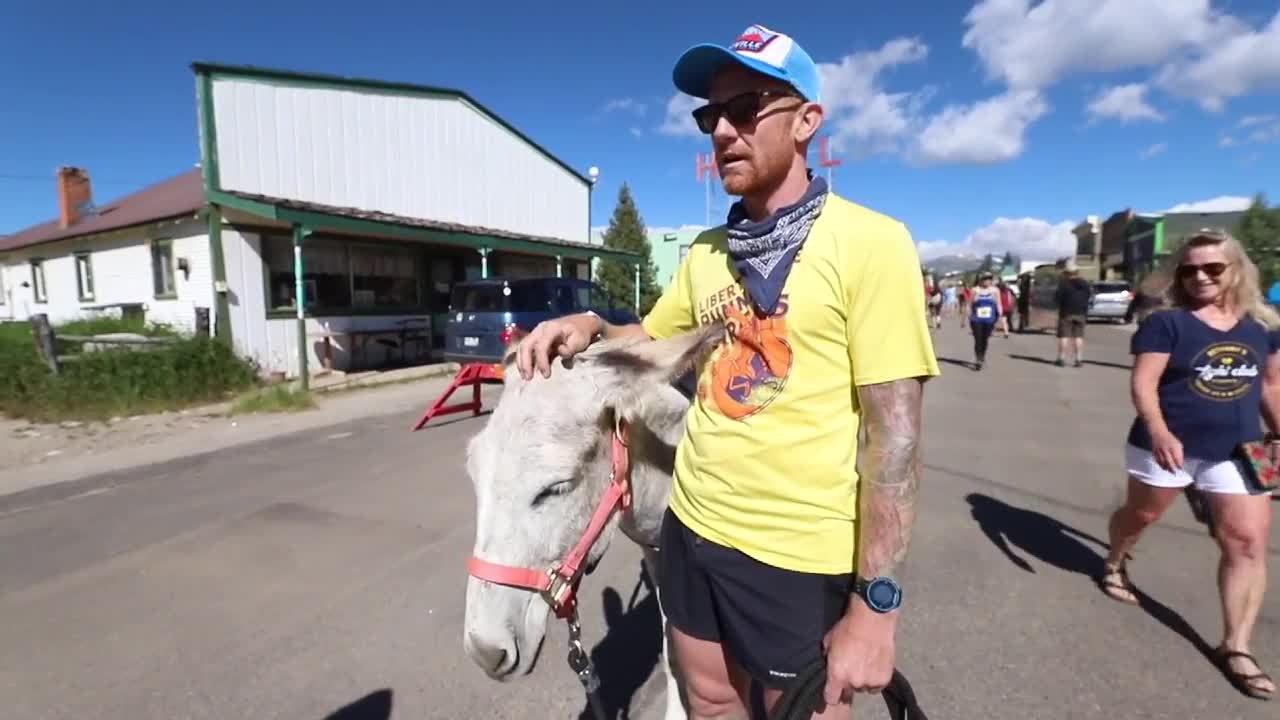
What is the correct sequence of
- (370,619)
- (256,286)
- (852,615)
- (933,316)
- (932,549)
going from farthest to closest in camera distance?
(933,316) → (256,286) → (932,549) → (370,619) → (852,615)

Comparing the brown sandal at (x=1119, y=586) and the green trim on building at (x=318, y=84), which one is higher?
the green trim on building at (x=318, y=84)

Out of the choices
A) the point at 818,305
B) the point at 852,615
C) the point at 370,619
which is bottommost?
the point at 370,619

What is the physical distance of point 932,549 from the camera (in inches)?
174

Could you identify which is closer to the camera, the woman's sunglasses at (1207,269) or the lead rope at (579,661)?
the lead rope at (579,661)

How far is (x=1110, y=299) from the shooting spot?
1042 inches

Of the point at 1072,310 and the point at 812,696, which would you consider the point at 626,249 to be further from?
the point at 812,696

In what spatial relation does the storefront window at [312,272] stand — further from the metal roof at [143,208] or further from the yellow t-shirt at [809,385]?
the yellow t-shirt at [809,385]

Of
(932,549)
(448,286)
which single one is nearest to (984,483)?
(932,549)

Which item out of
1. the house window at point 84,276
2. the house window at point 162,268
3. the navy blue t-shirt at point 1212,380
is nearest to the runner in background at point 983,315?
the navy blue t-shirt at point 1212,380

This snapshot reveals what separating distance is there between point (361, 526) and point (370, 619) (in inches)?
Answer: 62.3

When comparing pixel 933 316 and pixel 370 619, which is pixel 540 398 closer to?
pixel 370 619

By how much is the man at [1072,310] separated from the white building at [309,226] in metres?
14.1

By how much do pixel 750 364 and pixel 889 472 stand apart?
0.42 m

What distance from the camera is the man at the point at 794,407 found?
4.51 ft
